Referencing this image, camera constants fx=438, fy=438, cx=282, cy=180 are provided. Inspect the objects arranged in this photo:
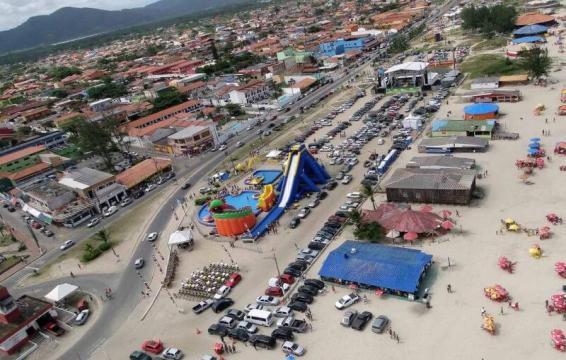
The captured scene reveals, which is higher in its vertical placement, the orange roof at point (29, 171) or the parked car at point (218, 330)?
the orange roof at point (29, 171)

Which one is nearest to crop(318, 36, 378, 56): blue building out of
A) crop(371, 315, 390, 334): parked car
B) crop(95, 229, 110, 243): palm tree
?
crop(95, 229, 110, 243): palm tree

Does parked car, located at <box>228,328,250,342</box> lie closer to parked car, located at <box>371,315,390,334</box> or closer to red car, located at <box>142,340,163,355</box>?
red car, located at <box>142,340,163,355</box>

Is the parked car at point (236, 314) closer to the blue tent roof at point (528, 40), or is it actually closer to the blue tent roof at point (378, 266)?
the blue tent roof at point (378, 266)

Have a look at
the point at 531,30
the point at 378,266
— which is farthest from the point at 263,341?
the point at 531,30

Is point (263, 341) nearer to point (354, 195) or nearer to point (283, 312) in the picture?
→ point (283, 312)

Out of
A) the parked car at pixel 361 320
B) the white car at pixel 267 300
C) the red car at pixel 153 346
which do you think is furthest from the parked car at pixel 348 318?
the red car at pixel 153 346

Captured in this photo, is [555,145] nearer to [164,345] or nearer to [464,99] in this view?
[464,99]
